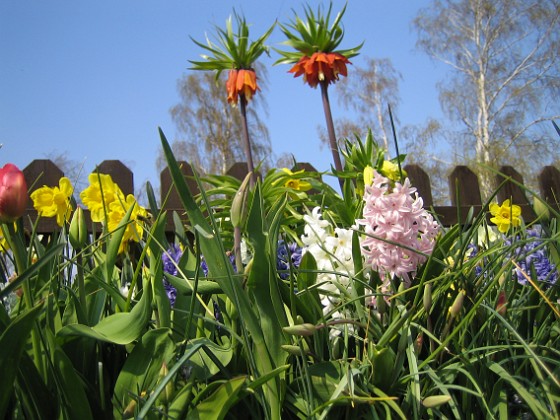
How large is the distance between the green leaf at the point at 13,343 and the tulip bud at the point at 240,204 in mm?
203

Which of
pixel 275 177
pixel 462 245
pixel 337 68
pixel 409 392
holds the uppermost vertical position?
pixel 337 68

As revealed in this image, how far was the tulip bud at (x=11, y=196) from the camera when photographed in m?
0.50

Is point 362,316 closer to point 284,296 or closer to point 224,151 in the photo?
point 284,296

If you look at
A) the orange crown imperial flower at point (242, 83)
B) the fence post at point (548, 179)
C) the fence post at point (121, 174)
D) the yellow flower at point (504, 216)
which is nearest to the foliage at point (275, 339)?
the yellow flower at point (504, 216)

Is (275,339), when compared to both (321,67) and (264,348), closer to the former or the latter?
(264,348)

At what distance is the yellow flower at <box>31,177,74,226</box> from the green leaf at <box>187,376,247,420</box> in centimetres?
58

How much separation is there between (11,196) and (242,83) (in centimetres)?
162

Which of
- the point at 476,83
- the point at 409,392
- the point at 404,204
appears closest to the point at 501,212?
the point at 404,204

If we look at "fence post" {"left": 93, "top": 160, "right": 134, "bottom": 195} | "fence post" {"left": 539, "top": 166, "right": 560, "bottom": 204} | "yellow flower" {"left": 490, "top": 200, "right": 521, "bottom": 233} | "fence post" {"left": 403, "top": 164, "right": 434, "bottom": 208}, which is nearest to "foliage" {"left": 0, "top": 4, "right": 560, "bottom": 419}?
"yellow flower" {"left": 490, "top": 200, "right": 521, "bottom": 233}

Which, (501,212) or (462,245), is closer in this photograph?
(462,245)

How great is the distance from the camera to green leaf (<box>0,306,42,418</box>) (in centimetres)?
42

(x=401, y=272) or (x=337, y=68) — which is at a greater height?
(x=337, y=68)

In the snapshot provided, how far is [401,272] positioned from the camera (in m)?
0.64

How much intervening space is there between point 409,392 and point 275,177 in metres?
1.32
